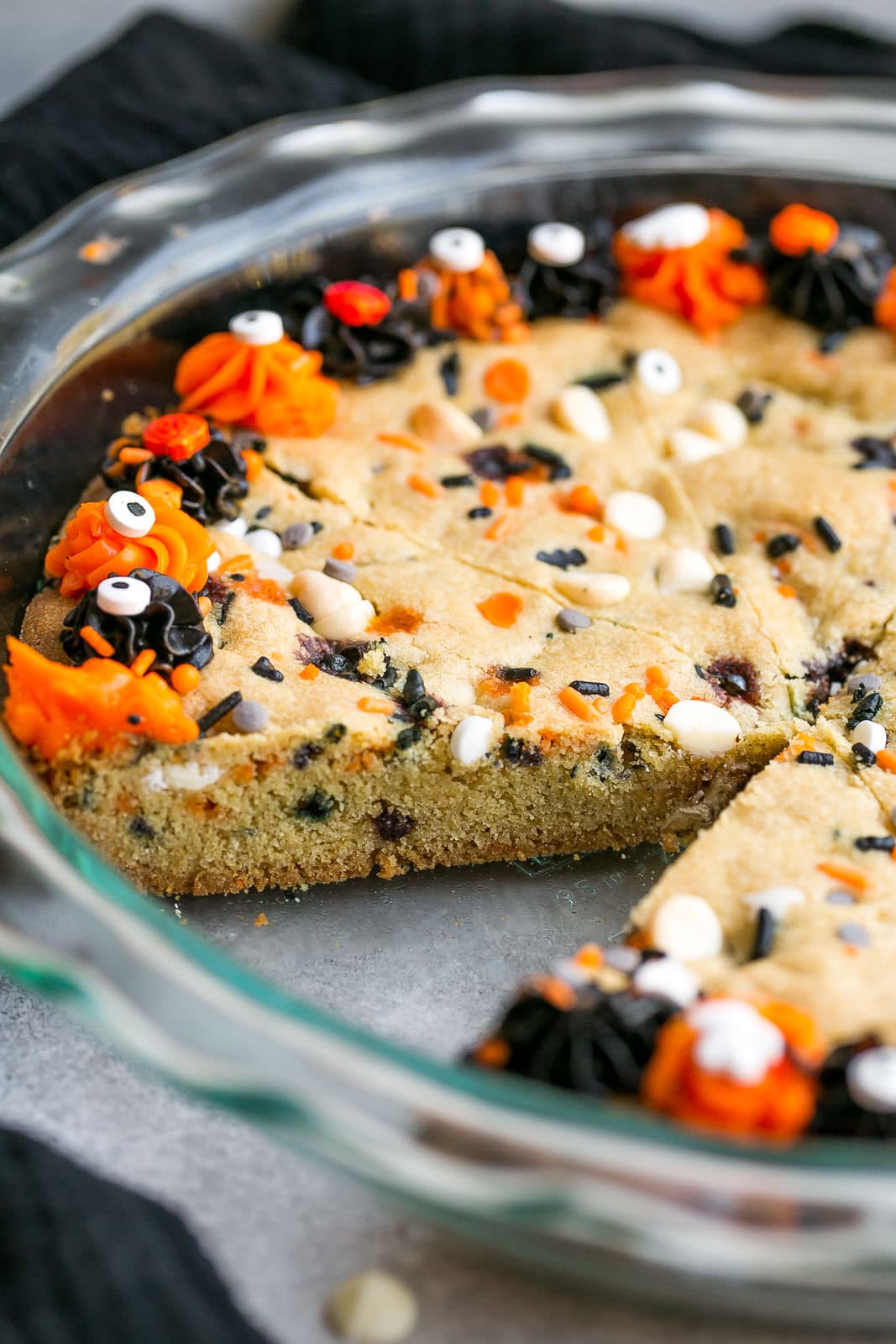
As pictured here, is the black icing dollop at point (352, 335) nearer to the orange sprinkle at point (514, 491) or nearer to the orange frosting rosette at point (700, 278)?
the orange sprinkle at point (514, 491)

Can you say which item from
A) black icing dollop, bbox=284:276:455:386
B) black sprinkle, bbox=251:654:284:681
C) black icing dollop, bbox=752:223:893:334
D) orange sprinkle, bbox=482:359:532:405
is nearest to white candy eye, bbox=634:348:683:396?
orange sprinkle, bbox=482:359:532:405

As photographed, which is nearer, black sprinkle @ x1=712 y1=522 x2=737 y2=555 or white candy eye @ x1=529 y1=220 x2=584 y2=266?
black sprinkle @ x1=712 y1=522 x2=737 y2=555

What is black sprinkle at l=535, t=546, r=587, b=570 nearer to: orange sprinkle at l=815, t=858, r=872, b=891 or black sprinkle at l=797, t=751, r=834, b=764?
black sprinkle at l=797, t=751, r=834, b=764

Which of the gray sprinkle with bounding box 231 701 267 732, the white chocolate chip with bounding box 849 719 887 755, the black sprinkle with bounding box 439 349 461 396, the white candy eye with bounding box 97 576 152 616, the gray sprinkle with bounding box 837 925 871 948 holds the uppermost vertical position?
the white candy eye with bounding box 97 576 152 616

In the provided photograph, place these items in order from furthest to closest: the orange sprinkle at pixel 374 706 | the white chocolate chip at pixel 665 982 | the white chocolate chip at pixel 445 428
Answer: the white chocolate chip at pixel 445 428 < the orange sprinkle at pixel 374 706 < the white chocolate chip at pixel 665 982

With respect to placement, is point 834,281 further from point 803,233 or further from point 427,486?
point 427,486

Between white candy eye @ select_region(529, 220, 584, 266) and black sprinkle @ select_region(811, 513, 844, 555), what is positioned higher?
white candy eye @ select_region(529, 220, 584, 266)

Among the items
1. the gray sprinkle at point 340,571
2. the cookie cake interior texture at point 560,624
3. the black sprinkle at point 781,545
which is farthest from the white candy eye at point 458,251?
the black sprinkle at point 781,545

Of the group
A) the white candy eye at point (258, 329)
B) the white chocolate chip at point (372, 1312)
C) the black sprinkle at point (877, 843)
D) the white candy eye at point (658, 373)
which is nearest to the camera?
the white chocolate chip at point (372, 1312)
